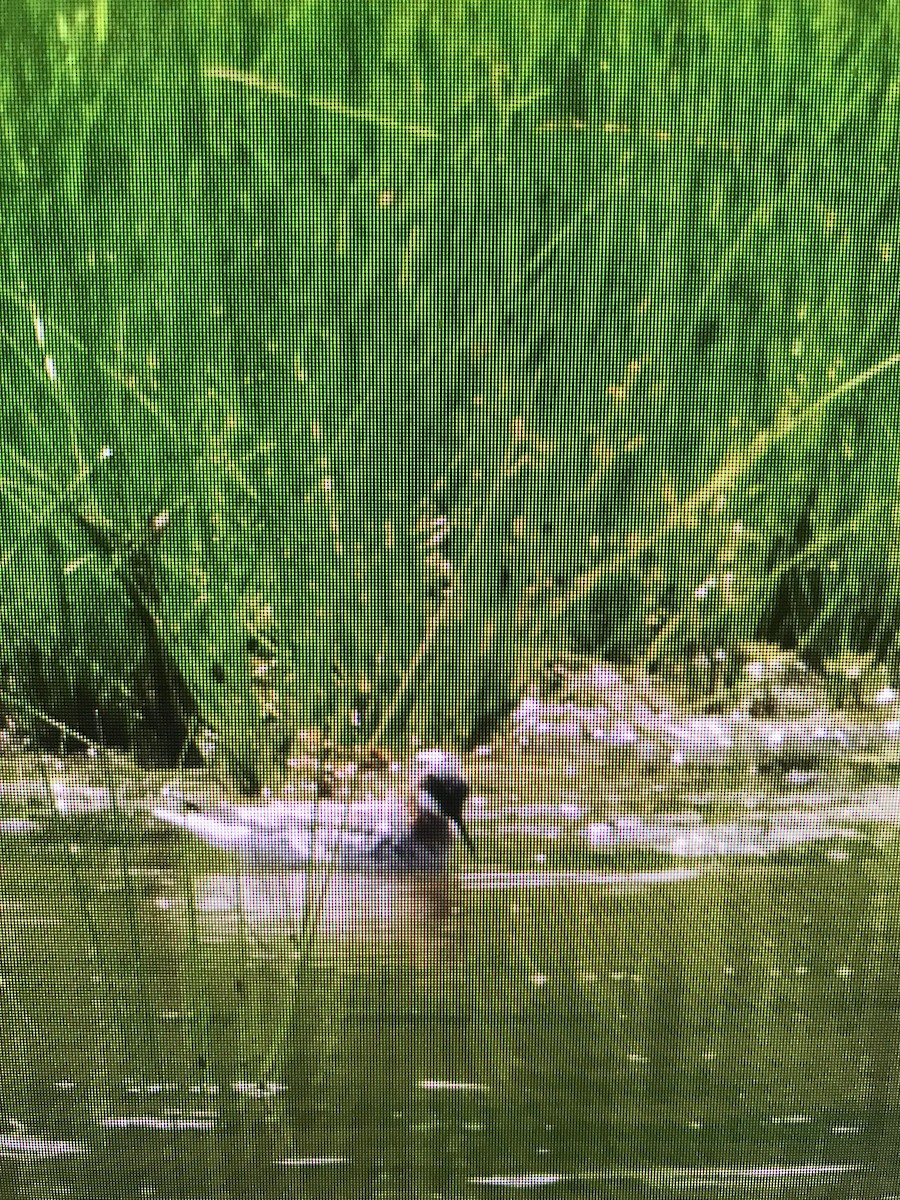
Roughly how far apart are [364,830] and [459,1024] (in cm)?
34

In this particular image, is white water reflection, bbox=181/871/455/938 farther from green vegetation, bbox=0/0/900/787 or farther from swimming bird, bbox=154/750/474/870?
green vegetation, bbox=0/0/900/787

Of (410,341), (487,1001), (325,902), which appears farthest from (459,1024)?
(410,341)

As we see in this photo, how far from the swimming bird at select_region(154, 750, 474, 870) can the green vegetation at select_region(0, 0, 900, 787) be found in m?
0.12

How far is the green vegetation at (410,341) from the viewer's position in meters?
2.07

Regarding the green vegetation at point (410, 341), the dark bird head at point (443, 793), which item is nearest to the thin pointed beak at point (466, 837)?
the dark bird head at point (443, 793)

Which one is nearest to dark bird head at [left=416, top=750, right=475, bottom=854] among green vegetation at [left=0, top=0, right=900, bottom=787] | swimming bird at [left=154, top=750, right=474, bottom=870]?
swimming bird at [left=154, top=750, right=474, bottom=870]

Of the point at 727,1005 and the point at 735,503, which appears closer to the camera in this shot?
the point at 727,1005

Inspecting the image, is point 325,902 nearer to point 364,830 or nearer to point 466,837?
point 364,830

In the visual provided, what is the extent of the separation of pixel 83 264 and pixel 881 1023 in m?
1.67

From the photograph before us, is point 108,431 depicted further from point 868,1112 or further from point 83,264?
point 868,1112

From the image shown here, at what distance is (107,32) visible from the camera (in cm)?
216

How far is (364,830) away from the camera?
198cm

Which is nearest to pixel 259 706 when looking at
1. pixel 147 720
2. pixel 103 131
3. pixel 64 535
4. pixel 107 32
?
pixel 147 720

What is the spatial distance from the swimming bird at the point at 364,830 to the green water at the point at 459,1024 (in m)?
0.04
